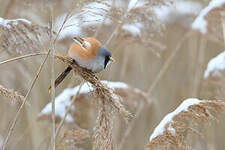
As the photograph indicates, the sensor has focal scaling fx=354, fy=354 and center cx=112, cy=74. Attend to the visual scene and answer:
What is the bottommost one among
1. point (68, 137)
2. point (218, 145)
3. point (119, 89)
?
point (218, 145)

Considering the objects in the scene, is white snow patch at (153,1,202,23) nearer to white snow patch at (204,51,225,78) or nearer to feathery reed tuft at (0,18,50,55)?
white snow patch at (204,51,225,78)

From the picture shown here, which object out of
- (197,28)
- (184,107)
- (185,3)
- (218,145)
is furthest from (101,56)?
(185,3)

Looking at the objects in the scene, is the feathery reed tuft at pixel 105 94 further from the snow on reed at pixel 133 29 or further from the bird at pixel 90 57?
the snow on reed at pixel 133 29

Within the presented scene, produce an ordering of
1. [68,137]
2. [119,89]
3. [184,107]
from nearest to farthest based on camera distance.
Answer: [184,107] < [68,137] < [119,89]

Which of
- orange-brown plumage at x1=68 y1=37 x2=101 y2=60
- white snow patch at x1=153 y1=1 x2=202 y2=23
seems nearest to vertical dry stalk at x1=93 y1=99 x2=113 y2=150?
orange-brown plumage at x1=68 y1=37 x2=101 y2=60

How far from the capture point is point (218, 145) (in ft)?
10.3

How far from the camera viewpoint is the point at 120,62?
3627mm

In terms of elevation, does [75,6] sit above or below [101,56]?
above

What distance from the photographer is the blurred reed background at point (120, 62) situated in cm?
135

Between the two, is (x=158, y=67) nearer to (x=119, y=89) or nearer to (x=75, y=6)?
(x=119, y=89)

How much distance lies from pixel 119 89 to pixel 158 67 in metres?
1.54

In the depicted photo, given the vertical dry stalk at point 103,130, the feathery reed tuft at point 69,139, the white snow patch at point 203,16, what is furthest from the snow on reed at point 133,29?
the vertical dry stalk at point 103,130

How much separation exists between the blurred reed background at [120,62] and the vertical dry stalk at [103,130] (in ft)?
0.84

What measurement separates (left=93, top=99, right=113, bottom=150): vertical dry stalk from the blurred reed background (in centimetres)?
26
